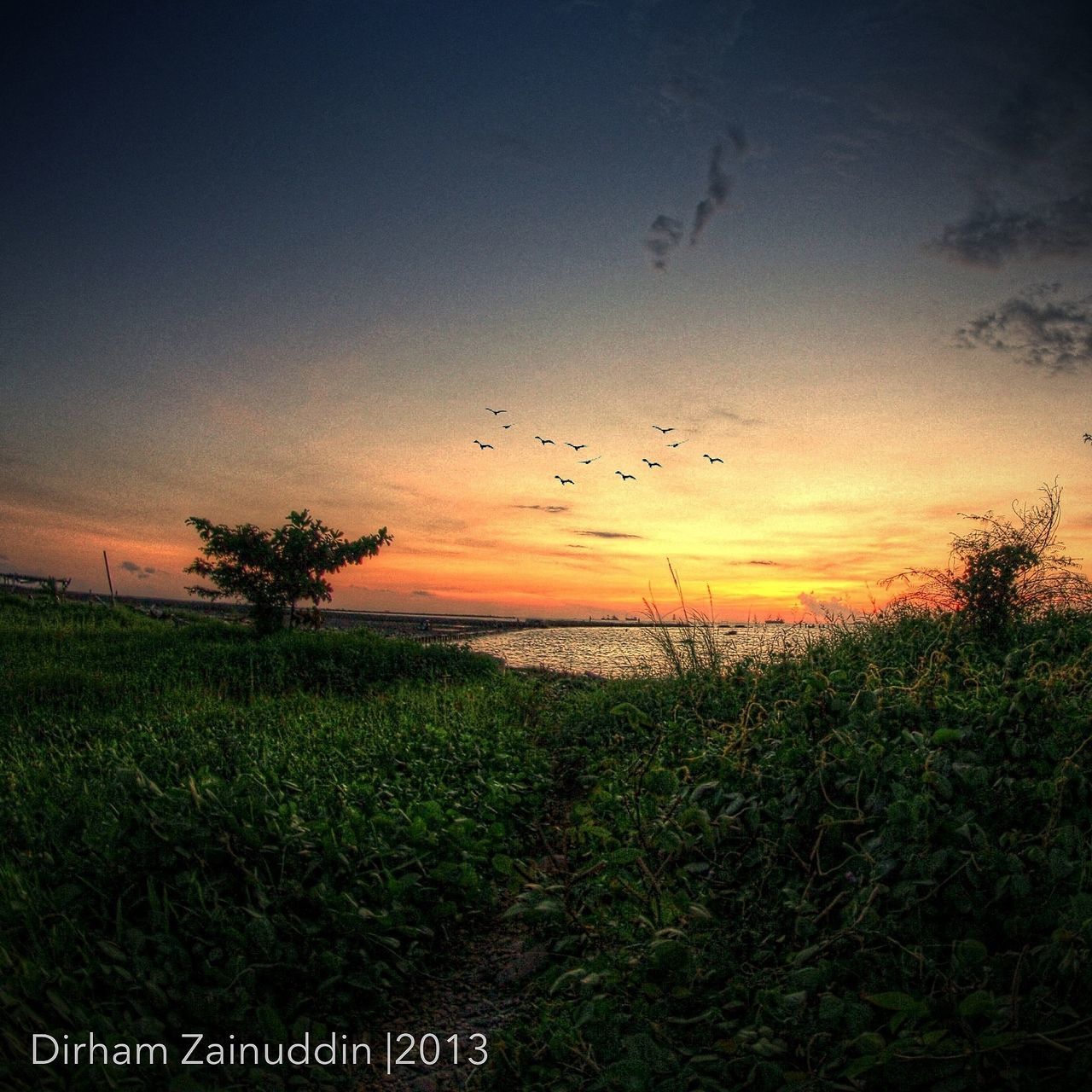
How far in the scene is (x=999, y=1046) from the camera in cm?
218

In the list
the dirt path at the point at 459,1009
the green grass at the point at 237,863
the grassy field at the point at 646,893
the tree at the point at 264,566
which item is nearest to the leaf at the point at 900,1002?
the grassy field at the point at 646,893

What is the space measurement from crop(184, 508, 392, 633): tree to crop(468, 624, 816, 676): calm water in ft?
13.6

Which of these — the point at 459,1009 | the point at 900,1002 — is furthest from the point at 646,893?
the point at 900,1002

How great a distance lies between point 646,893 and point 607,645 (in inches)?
514

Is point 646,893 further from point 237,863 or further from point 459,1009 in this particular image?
point 237,863

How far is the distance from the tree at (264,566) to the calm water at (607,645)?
13.6 feet

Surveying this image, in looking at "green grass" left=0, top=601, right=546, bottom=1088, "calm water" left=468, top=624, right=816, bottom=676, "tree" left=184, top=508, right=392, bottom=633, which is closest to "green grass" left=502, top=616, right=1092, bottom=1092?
"green grass" left=0, top=601, right=546, bottom=1088

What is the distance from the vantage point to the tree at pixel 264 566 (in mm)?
16172

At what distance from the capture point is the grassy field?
262 centimetres

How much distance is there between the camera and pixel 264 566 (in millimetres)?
16312

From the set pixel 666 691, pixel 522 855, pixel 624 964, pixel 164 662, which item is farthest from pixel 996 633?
pixel 164 662

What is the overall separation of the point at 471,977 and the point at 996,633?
7.07 meters

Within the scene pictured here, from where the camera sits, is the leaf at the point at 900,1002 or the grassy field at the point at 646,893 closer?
the leaf at the point at 900,1002

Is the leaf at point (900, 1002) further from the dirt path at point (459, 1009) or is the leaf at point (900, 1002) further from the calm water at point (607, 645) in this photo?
the calm water at point (607, 645)
